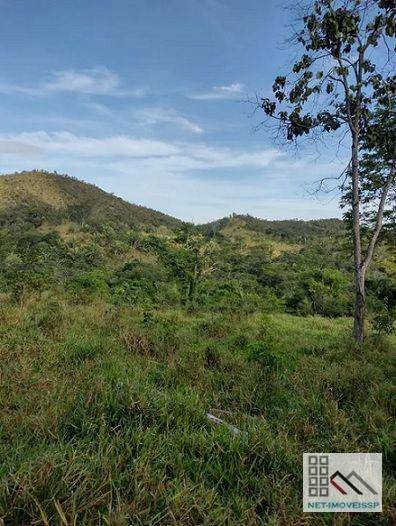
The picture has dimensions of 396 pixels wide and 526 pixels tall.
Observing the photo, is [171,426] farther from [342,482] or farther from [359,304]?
[359,304]

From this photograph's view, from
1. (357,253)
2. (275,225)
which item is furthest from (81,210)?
(357,253)

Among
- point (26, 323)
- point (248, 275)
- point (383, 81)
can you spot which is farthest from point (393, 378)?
point (248, 275)

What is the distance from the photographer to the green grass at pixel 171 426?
7.69 feet

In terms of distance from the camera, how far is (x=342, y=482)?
2.82 metres

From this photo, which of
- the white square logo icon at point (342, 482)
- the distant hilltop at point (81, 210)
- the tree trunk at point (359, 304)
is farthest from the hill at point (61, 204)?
the white square logo icon at point (342, 482)

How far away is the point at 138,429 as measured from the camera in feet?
10.5

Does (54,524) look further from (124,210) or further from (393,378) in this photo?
(124,210)

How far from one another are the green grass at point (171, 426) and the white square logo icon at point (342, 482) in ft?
0.24

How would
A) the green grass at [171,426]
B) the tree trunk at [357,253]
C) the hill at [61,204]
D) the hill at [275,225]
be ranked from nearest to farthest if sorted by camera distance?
the green grass at [171,426]
the tree trunk at [357,253]
the hill at [61,204]
the hill at [275,225]

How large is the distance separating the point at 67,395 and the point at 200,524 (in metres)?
2.07

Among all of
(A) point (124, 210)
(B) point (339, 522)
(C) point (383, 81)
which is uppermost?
(A) point (124, 210)

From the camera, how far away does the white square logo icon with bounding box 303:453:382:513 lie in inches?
101

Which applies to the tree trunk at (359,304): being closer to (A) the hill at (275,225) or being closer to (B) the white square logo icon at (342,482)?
(B) the white square logo icon at (342,482)

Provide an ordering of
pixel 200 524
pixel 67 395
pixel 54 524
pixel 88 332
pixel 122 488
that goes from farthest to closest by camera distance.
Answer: pixel 88 332, pixel 67 395, pixel 122 488, pixel 200 524, pixel 54 524
